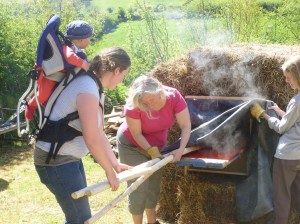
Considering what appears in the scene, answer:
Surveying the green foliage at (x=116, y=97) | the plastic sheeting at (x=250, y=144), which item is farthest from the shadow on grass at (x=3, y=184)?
the green foliage at (x=116, y=97)

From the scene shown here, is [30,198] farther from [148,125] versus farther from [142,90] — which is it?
[142,90]

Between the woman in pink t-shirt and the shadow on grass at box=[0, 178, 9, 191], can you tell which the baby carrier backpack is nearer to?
the woman in pink t-shirt

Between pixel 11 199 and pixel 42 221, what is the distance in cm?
89

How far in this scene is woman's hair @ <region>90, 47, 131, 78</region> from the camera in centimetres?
245

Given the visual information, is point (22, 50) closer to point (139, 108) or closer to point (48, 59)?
point (139, 108)

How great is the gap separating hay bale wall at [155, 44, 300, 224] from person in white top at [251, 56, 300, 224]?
410 millimetres

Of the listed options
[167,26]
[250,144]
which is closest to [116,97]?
[167,26]

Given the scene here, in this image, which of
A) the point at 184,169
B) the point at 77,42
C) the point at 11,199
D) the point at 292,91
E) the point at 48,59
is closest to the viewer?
the point at 48,59

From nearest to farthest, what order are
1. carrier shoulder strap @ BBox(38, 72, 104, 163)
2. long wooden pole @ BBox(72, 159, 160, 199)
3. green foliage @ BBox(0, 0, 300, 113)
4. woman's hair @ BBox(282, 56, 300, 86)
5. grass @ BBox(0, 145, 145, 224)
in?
1. long wooden pole @ BBox(72, 159, 160, 199)
2. carrier shoulder strap @ BBox(38, 72, 104, 163)
3. woman's hair @ BBox(282, 56, 300, 86)
4. grass @ BBox(0, 145, 145, 224)
5. green foliage @ BBox(0, 0, 300, 113)

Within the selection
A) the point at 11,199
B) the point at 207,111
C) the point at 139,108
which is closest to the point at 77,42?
the point at 139,108

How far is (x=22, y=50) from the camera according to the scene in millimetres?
8836

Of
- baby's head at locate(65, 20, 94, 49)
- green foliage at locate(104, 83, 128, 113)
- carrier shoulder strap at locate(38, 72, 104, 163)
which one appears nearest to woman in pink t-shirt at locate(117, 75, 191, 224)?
baby's head at locate(65, 20, 94, 49)

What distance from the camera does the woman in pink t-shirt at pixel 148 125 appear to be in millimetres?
3127

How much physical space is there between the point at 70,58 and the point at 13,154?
216 inches
